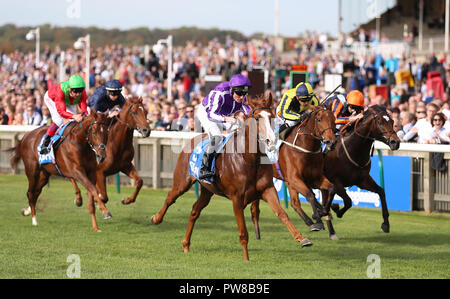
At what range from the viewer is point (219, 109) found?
8.27 meters

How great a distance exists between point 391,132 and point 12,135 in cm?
1009

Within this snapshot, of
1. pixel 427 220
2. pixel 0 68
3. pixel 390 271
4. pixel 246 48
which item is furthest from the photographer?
pixel 0 68

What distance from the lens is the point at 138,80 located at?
25781 millimetres

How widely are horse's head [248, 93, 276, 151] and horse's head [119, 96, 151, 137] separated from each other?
276cm

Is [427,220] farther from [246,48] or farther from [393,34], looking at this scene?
[393,34]

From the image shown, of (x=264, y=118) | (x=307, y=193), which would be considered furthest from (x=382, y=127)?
(x=264, y=118)

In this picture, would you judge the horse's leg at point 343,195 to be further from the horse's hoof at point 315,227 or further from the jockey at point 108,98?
the jockey at point 108,98

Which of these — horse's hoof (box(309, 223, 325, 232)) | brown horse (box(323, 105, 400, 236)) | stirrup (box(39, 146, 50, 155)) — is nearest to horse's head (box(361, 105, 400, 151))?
brown horse (box(323, 105, 400, 236))

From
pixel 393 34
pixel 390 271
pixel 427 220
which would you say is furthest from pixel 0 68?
pixel 390 271

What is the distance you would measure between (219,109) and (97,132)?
223 centimetres

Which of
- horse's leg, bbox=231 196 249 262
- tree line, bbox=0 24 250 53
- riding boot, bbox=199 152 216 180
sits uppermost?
tree line, bbox=0 24 250 53

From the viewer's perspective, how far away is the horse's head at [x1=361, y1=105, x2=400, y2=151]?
9656 mm

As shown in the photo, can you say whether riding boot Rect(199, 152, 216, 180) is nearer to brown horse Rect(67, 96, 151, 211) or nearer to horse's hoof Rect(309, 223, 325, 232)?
horse's hoof Rect(309, 223, 325, 232)

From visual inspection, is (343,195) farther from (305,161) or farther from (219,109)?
(219,109)
